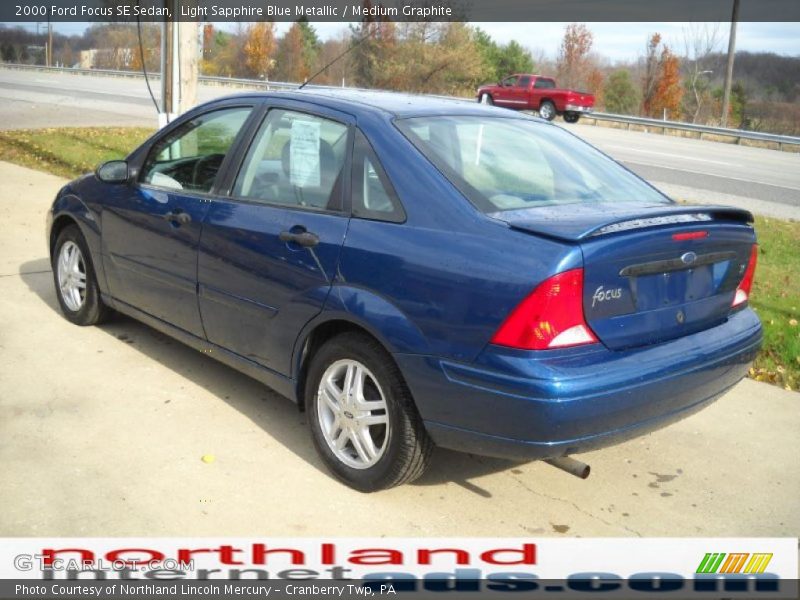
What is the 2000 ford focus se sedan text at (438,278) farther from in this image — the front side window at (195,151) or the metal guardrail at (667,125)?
the metal guardrail at (667,125)

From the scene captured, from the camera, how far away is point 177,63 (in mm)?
10445

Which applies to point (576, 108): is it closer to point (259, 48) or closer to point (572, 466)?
point (572, 466)

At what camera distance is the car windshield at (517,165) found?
12.6 feet

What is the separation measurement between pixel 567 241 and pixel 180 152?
9.21ft

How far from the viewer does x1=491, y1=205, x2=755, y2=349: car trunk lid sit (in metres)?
3.36

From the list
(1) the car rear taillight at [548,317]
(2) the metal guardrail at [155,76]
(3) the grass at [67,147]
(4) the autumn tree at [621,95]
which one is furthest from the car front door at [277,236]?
(4) the autumn tree at [621,95]

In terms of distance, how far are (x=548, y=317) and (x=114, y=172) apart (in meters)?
3.13

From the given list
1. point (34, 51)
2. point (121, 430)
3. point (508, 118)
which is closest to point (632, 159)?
point (508, 118)

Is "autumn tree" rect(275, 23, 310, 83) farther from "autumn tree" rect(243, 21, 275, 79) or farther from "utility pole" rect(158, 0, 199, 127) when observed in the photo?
"utility pole" rect(158, 0, 199, 127)

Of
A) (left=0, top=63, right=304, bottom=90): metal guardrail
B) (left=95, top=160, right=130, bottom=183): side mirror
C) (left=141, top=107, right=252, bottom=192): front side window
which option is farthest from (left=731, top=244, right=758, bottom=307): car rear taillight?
(left=0, top=63, right=304, bottom=90): metal guardrail

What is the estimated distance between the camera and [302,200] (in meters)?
4.23

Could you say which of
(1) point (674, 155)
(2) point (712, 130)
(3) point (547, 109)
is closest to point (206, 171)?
(1) point (674, 155)

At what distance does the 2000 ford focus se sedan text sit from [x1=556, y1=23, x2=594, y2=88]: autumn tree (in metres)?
52.5

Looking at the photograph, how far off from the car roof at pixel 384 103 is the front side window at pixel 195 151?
0.23 m
